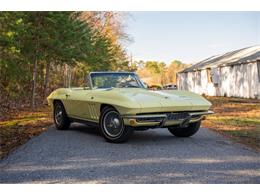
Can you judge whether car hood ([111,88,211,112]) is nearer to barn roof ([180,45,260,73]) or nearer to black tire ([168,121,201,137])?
black tire ([168,121,201,137])

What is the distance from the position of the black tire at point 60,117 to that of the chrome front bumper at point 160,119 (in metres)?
2.00

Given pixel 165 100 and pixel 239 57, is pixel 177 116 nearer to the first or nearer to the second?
pixel 165 100

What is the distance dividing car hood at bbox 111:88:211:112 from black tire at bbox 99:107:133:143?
35 cm

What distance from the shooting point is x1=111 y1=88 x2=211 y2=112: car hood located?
509 centimetres

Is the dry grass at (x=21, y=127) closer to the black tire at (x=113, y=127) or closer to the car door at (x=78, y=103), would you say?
A: the car door at (x=78, y=103)

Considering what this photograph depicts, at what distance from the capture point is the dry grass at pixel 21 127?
5753 millimetres

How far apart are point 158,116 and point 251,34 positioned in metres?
1.57

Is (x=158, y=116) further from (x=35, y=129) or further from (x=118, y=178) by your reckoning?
(x=35, y=129)

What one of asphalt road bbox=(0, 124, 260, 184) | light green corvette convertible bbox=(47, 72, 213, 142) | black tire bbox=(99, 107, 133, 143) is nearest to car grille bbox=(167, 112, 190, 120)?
light green corvette convertible bbox=(47, 72, 213, 142)

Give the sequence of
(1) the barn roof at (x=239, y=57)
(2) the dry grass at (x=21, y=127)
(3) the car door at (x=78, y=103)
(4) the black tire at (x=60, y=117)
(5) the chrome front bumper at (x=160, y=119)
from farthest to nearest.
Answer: (1) the barn roof at (x=239, y=57) → (4) the black tire at (x=60, y=117) → (3) the car door at (x=78, y=103) → (2) the dry grass at (x=21, y=127) → (5) the chrome front bumper at (x=160, y=119)

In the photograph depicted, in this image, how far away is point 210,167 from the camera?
4.04 metres

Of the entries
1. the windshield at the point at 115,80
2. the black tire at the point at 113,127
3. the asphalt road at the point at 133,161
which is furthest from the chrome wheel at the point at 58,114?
the black tire at the point at 113,127

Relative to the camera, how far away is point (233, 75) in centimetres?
2150
